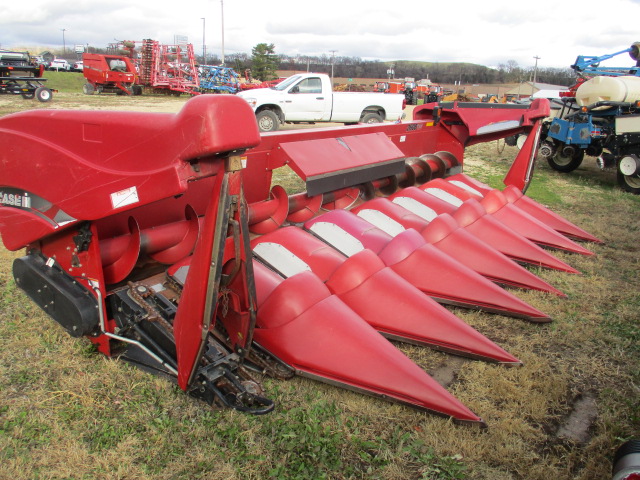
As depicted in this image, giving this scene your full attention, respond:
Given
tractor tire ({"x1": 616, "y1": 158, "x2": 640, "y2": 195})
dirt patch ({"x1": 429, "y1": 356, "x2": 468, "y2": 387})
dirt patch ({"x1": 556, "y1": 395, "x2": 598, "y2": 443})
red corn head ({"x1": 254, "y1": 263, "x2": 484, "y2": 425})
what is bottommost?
dirt patch ({"x1": 556, "y1": 395, "x2": 598, "y2": 443})

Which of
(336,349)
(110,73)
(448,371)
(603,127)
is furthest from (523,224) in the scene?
(110,73)

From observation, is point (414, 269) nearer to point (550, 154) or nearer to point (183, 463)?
point (183, 463)

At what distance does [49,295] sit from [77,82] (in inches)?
1463

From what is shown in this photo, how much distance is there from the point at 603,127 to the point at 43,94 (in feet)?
60.4

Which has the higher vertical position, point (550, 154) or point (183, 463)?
point (550, 154)

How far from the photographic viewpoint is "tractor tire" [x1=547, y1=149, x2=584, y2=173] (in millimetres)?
9477

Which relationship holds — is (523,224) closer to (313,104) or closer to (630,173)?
(630,173)

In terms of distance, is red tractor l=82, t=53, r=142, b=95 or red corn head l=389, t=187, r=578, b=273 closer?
red corn head l=389, t=187, r=578, b=273

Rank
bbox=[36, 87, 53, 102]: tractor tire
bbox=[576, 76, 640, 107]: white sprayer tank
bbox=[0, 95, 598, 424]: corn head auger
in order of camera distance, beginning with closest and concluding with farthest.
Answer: bbox=[0, 95, 598, 424]: corn head auger, bbox=[576, 76, 640, 107]: white sprayer tank, bbox=[36, 87, 53, 102]: tractor tire

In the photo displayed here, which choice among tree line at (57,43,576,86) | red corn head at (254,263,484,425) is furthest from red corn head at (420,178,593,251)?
tree line at (57,43,576,86)

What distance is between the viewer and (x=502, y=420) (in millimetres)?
2248

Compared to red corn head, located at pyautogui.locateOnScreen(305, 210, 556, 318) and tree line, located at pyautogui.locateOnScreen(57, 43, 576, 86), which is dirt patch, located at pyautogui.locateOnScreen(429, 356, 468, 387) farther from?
tree line, located at pyautogui.locateOnScreen(57, 43, 576, 86)

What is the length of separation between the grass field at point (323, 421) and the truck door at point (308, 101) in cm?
1102

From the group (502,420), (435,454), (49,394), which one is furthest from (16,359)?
(502,420)
